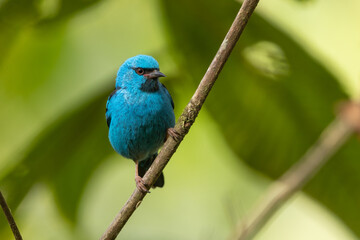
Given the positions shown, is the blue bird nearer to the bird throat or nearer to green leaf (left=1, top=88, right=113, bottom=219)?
the bird throat

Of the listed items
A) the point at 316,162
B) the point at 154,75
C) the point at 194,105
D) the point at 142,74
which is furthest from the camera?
the point at 142,74

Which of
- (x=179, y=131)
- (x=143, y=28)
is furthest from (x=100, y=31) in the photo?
(x=179, y=131)

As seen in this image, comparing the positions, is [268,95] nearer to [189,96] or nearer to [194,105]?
[189,96]


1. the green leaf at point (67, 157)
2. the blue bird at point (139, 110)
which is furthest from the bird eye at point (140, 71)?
the green leaf at point (67, 157)

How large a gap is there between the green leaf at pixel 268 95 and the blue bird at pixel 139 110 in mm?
275

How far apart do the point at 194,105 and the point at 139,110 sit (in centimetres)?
137

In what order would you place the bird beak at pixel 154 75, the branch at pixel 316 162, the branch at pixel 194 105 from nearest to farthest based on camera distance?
the branch at pixel 316 162 < the branch at pixel 194 105 < the bird beak at pixel 154 75

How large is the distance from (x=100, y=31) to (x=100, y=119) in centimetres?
145

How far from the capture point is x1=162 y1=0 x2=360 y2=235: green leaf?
328cm

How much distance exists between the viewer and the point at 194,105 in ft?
7.32

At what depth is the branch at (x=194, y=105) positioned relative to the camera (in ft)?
6.91

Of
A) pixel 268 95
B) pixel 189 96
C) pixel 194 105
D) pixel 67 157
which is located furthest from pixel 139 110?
pixel 194 105

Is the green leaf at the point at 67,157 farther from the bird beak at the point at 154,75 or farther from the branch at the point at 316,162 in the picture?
the branch at the point at 316,162

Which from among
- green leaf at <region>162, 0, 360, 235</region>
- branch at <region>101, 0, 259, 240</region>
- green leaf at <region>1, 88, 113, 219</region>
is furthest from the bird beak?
branch at <region>101, 0, 259, 240</region>
